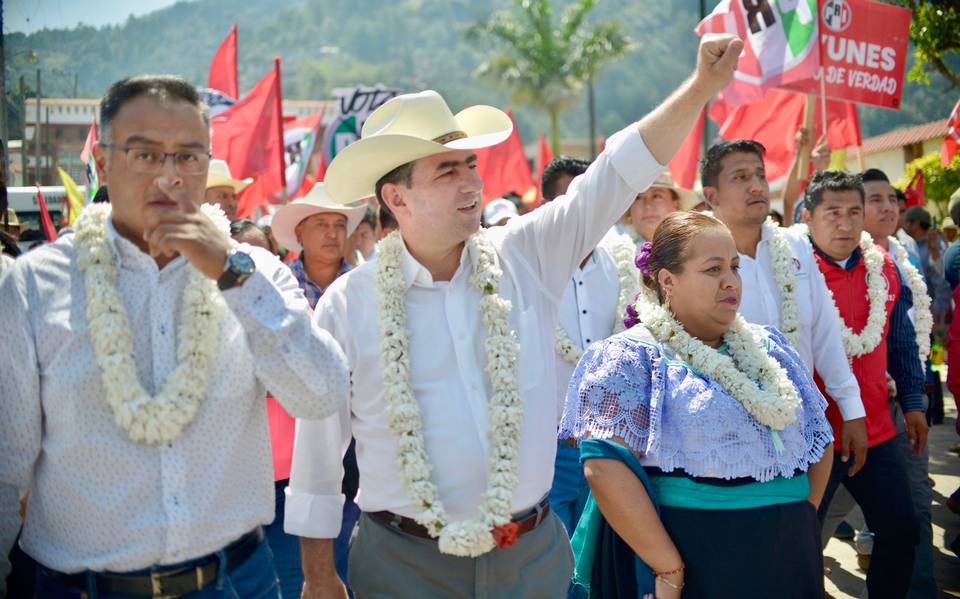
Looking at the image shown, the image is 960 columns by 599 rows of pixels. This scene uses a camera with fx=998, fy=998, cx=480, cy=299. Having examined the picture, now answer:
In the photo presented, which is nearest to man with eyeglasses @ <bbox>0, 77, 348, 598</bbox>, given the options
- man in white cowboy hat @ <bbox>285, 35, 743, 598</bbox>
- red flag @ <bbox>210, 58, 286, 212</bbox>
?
man in white cowboy hat @ <bbox>285, 35, 743, 598</bbox>

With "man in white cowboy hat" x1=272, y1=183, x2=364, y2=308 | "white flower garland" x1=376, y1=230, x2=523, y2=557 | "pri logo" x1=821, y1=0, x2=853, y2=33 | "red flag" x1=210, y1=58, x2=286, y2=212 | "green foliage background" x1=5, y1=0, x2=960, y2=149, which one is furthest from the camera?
"green foliage background" x1=5, y1=0, x2=960, y2=149

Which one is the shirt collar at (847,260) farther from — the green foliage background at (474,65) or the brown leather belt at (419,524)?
the green foliage background at (474,65)

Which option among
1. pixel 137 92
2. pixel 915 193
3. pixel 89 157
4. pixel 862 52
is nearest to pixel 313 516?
pixel 137 92

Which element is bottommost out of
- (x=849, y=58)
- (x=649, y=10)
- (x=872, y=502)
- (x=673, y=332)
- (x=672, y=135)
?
(x=872, y=502)

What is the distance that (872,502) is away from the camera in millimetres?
4914

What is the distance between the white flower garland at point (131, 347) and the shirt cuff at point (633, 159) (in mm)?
1353

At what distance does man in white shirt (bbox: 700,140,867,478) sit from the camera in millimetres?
4738

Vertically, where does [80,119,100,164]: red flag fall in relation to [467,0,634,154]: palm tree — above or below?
below

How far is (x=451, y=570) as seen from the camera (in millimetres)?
3203

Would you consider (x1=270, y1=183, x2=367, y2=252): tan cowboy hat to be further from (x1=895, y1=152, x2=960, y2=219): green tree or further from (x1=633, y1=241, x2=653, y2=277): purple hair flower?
(x1=895, y1=152, x2=960, y2=219): green tree

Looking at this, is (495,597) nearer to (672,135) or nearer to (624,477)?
(624,477)

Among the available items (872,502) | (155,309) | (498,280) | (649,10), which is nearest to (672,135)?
(498,280)

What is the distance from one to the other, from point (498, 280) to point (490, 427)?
20.0 inches

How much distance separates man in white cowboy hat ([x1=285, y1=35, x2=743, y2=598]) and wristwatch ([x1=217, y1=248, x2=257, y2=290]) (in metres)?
0.86
